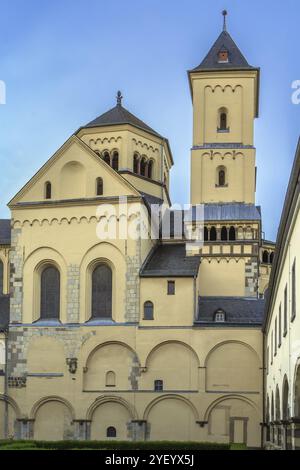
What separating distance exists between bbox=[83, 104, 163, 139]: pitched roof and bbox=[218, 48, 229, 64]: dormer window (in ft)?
23.6

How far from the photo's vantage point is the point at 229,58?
65938 millimetres

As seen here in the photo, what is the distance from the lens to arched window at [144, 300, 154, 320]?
5659 centimetres

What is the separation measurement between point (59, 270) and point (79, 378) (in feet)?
22.8

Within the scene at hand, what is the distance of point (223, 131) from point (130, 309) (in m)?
14.9

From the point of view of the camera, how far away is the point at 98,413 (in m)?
56.3

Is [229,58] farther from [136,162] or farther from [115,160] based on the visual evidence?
[115,160]

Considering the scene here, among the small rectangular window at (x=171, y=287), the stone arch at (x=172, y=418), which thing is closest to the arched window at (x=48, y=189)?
the small rectangular window at (x=171, y=287)

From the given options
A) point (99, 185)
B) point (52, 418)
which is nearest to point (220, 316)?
point (99, 185)

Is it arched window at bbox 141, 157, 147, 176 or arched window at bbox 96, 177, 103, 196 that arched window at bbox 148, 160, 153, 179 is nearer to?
arched window at bbox 141, 157, 147, 176

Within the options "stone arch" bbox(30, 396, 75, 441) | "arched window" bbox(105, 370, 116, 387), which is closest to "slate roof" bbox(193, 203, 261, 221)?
"arched window" bbox(105, 370, 116, 387)

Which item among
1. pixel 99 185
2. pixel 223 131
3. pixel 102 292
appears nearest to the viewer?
pixel 102 292

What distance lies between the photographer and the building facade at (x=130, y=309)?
55.4 m

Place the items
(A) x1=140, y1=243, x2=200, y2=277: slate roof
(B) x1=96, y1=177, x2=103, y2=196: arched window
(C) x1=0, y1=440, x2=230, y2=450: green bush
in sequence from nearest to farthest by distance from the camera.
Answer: (C) x1=0, y1=440, x2=230, y2=450: green bush, (A) x1=140, y1=243, x2=200, y2=277: slate roof, (B) x1=96, y1=177, x2=103, y2=196: arched window
